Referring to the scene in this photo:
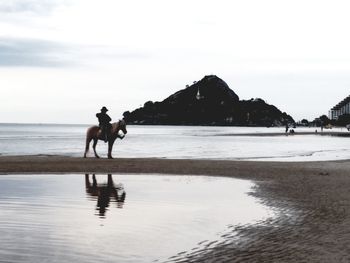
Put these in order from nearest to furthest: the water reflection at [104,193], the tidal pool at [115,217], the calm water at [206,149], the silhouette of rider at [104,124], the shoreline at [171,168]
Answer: the tidal pool at [115,217]
the water reflection at [104,193]
the shoreline at [171,168]
the silhouette of rider at [104,124]
the calm water at [206,149]

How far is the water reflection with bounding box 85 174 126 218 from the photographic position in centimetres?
1248

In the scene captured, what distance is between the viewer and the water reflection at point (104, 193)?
12480 mm

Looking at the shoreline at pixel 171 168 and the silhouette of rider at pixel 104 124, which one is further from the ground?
the silhouette of rider at pixel 104 124

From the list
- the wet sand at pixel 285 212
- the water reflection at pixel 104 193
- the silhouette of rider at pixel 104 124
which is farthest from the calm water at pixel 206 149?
the water reflection at pixel 104 193

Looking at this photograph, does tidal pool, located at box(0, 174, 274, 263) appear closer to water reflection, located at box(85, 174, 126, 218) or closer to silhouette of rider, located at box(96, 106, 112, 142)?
water reflection, located at box(85, 174, 126, 218)

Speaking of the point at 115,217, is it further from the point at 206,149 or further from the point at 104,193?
the point at 206,149

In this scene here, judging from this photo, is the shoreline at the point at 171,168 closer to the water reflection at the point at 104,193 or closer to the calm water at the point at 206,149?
the water reflection at the point at 104,193

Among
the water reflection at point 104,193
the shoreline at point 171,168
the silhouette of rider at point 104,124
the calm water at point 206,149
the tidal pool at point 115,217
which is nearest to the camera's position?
the tidal pool at point 115,217

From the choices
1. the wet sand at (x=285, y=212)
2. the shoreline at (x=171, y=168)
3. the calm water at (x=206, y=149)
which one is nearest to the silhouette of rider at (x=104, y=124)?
the shoreline at (x=171, y=168)

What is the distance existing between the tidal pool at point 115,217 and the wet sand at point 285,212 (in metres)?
0.48

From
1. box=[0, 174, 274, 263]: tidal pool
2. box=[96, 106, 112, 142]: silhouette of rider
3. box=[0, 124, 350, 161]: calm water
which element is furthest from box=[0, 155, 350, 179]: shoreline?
box=[0, 124, 350, 161]: calm water

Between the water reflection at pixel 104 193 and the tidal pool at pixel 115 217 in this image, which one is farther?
the water reflection at pixel 104 193

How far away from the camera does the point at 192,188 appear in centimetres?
1698

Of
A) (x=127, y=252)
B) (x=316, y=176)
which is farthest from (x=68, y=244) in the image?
(x=316, y=176)
